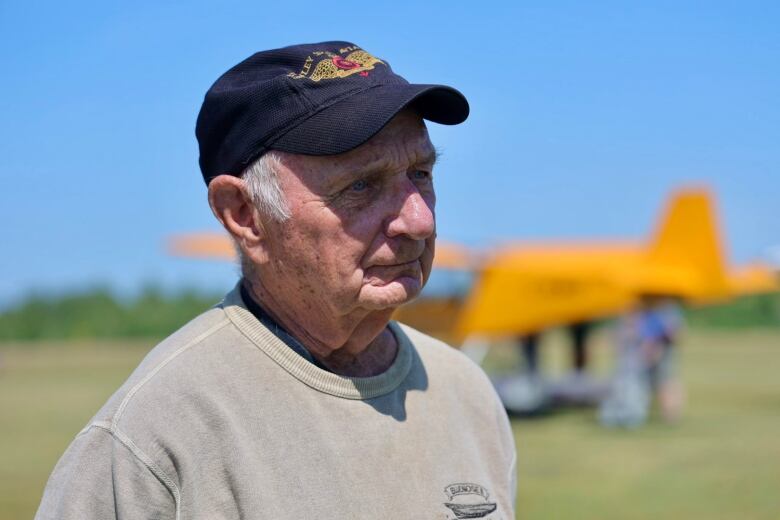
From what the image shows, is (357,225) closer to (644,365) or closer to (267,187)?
(267,187)

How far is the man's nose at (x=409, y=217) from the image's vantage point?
142cm

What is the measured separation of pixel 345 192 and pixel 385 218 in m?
0.08

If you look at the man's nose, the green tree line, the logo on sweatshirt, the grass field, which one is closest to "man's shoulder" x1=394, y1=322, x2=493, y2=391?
the logo on sweatshirt

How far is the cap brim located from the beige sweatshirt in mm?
312

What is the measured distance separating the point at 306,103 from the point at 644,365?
32.8 ft

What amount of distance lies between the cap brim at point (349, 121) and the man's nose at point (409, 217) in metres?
0.13

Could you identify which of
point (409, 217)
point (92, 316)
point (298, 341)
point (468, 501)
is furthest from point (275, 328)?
point (92, 316)

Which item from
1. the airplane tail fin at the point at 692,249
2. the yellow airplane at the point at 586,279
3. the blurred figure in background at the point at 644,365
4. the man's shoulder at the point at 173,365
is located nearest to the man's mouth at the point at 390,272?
the man's shoulder at the point at 173,365

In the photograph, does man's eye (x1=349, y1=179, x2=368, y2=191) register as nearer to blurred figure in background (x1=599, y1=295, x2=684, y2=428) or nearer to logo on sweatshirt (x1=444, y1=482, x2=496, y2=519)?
logo on sweatshirt (x1=444, y1=482, x2=496, y2=519)

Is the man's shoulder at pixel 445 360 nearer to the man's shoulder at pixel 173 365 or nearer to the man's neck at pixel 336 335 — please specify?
the man's neck at pixel 336 335

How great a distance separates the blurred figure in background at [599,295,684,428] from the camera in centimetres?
1050

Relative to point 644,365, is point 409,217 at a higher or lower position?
higher

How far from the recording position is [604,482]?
7199 mm

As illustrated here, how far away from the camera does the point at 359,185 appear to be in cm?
141
